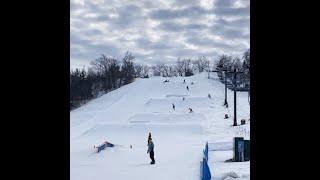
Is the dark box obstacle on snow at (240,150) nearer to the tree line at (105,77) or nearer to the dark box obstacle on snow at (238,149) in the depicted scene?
the dark box obstacle on snow at (238,149)

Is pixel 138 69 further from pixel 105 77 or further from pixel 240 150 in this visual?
pixel 240 150

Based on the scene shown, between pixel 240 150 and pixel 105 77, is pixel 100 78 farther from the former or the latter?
pixel 240 150

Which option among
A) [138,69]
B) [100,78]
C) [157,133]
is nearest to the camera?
[157,133]

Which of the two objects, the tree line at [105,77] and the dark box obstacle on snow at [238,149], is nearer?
the dark box obstacle on snow at [238,149]

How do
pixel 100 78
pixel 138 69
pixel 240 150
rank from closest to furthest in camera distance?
1. pixel 240 150
2. pixel 100 78
3. pixel 138 69

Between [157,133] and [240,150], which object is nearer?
[240,150]

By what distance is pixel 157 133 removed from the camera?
41.5 m

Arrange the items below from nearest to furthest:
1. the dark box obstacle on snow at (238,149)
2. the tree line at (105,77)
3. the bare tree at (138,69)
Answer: the dark box obstacle on snow at (238,149)
the tree line at (105,77)
the bare tree at (138,69)

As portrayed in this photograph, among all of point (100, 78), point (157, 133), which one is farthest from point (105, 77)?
point (157, 133)

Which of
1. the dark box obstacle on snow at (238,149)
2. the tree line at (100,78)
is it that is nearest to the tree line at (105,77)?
the tree line at (100,78)

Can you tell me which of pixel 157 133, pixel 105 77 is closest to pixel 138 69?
pixel 105 77

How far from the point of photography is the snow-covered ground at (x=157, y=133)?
1883 centimetres

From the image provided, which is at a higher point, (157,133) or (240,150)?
(240,150)
